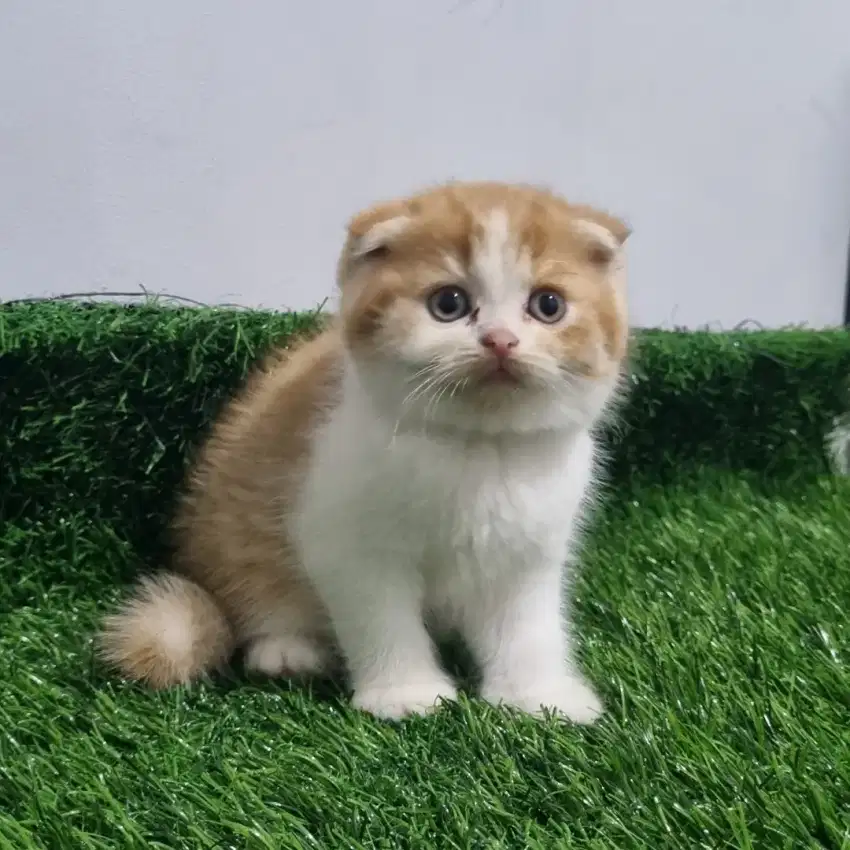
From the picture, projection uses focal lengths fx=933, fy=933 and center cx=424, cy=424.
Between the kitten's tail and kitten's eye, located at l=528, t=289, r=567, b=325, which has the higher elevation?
kitten's eye, located at l=528, t=289, r=567, b=325

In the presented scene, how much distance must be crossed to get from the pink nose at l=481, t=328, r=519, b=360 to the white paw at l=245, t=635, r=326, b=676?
1.31ft

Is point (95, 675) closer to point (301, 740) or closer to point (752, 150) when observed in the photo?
point (301, 740)

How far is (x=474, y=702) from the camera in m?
0.82

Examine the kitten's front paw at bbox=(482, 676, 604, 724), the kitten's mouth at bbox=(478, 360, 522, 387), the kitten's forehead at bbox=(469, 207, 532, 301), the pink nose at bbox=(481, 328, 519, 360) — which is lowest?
the kitten's front paw at bbox=(482, 676, 604, 724)

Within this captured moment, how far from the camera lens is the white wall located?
1.34m

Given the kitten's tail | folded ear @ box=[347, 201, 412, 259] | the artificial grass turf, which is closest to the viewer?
the artificial grass turf

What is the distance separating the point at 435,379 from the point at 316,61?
0.89 m

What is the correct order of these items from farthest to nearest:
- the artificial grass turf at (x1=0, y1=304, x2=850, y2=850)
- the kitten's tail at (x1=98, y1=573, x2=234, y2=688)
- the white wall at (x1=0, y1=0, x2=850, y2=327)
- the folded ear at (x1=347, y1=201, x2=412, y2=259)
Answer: the white wall at (x1=0, y1=0, x2=850, y2=327) → the kitten's tail at (x1=98, y1=573, x2=234, y2=688) → the folded ear at (x1=347, y1=201, x2=412, y2=259) → the artificial grass turf at (x1=0, y1=304, x2=850, y2=850)

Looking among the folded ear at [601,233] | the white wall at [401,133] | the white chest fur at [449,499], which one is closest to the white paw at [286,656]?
the white chest fur at [449,499]

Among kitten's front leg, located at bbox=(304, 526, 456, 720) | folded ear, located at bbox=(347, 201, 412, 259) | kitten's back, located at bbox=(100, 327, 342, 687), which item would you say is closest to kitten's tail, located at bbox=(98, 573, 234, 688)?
kitten's back, located at bbox=(100, 327, 342, 687)

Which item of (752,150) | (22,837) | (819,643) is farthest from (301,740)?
(752,150)

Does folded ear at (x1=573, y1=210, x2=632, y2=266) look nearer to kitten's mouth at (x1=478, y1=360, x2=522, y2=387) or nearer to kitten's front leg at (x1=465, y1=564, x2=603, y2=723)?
kitten's mouth at (x1=478, y1=360, x2=522, y2=387)

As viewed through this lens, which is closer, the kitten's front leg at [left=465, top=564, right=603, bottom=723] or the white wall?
the kitten's front leg at [left=465, top=564, right=603, bottom=723]

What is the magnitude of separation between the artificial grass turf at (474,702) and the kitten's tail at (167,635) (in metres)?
0.03
